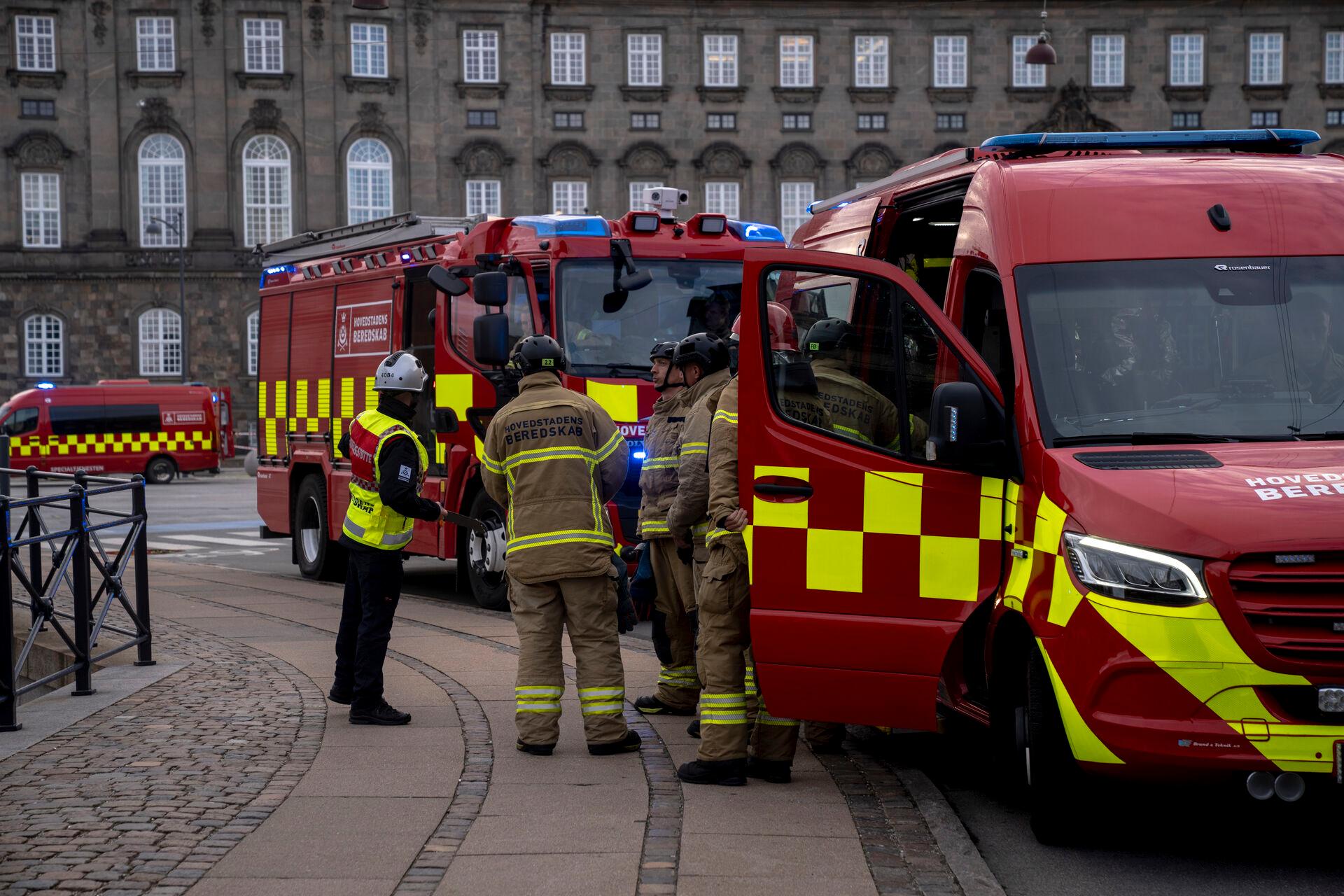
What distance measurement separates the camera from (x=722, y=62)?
191ft

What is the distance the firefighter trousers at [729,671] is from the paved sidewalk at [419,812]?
0.70 feet

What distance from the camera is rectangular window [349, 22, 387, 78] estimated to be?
56.8 metres

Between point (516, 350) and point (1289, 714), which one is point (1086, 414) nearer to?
point (1289, 714)

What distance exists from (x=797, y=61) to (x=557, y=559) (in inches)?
2089

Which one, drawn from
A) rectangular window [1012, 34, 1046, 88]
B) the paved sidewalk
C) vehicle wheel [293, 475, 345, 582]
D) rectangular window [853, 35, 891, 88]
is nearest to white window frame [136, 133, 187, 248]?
rectangular window [853, 35, 891, 88]

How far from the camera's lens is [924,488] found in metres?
6.41

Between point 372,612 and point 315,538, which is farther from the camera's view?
point 315,538

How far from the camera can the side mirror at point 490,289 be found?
1209cm

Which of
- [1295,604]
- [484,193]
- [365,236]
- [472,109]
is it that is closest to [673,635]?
[1295,604]

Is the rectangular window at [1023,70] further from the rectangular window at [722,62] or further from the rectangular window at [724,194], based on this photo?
the rectangular window at [724,194]

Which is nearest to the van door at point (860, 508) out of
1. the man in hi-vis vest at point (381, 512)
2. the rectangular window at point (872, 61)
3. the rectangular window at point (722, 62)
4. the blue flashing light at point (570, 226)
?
the man in hi-vis vest at point (381, 512)

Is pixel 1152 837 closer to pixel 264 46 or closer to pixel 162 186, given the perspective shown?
pixel 264 46

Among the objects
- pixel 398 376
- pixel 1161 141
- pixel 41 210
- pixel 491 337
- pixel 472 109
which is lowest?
pixel 398 376

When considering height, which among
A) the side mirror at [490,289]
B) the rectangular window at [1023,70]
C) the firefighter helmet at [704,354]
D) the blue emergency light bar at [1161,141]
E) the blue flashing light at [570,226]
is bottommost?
the firefighter helmet at [704,354]
